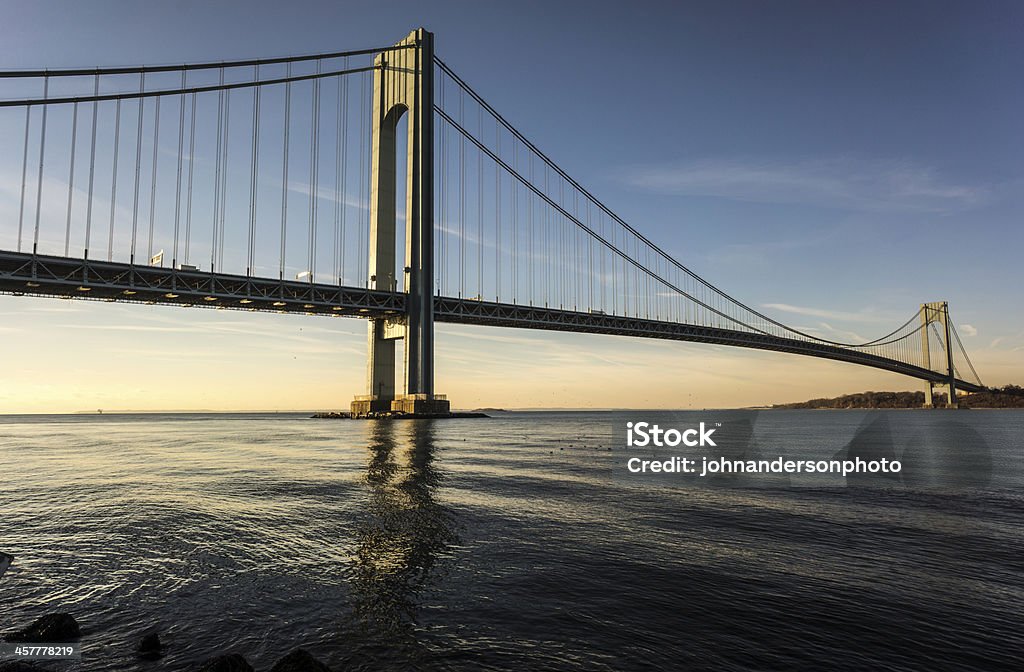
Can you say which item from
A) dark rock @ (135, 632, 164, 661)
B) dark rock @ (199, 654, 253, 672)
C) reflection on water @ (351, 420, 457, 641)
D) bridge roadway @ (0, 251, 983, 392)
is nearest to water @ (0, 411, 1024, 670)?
reflection on water @ (351, 420, 457, 641)

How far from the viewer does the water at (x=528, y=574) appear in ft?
21.6

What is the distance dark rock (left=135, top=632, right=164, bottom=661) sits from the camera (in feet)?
20.9

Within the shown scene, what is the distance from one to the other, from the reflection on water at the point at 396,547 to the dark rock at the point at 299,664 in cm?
139

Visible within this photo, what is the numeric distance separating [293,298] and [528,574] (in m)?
60.1

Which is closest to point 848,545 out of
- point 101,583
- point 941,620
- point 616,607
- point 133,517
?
point 941,620

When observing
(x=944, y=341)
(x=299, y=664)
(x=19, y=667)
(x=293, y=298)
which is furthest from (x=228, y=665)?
(x=944, y=341)

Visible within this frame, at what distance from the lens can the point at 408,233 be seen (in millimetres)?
70500

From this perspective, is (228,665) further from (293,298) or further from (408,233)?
(408,233)

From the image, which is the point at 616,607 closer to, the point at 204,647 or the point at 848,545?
the point at 204,647

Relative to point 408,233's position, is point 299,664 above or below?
below

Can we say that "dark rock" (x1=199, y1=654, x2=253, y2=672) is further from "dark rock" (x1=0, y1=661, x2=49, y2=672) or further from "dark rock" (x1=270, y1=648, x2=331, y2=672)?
"dark rock" (x1=0, y1=661, x2=49, y2=672)

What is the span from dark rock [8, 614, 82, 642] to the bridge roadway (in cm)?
5407

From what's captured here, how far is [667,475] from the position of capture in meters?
23.0

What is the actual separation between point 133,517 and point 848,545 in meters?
15.4
